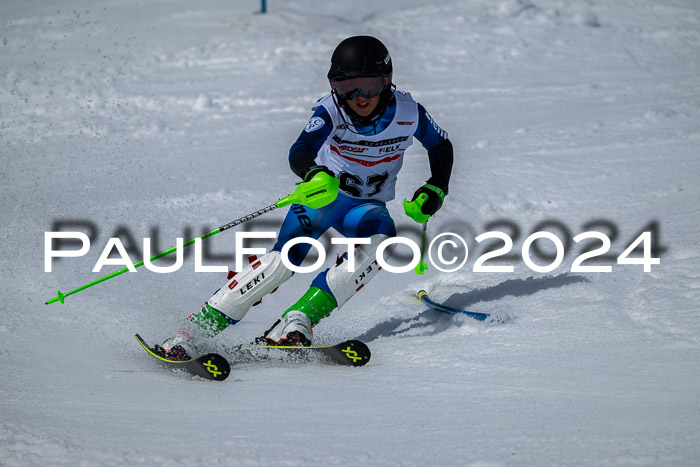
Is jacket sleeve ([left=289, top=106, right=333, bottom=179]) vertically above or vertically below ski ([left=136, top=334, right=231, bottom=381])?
above

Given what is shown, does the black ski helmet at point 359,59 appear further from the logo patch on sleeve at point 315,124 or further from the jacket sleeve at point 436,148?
the jacket sleeve at point 436,148

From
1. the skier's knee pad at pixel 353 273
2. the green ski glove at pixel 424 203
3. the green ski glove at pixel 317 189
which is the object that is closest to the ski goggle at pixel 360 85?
the green ski glove at pixel 317 189

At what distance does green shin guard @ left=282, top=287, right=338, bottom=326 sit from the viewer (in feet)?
13.9

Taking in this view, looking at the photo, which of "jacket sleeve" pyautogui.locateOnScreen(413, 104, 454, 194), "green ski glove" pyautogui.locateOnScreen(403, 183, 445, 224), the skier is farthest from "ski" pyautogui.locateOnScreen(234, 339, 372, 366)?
"jacket sleeve" pyautogui.locateOnScreen(413, 104, 454, 194)

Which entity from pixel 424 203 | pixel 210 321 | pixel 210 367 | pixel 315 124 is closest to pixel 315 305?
Result: pixel 210 321

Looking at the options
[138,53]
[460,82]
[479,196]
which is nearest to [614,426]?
[479,196]

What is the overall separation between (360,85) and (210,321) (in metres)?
1.54

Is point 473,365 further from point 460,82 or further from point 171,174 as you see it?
point 460,82

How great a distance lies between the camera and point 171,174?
7594 mm

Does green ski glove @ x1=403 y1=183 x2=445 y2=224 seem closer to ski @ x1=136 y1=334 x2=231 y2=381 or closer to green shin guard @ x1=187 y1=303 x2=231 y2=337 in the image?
green shin guard @ x1=187 y1=303 x2=231 y2=337

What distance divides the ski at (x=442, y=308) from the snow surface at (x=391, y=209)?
0.21 feet

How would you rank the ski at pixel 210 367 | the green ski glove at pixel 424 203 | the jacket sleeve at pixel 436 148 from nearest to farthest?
1. the ski at pixel 210 367
2. the green ski glove at pixel 424 203
3. the jacket sleeve at pixel 436 148

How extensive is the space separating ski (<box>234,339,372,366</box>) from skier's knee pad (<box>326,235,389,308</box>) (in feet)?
1.22

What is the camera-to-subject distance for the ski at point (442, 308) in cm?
463
